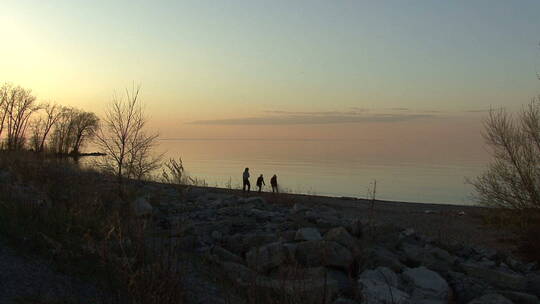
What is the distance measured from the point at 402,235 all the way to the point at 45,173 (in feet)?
30.9

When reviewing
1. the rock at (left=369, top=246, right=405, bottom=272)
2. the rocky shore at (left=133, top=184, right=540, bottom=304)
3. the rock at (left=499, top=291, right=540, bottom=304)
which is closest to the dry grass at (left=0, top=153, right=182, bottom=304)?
the rocky shore at (left=133, top=184, right=540, bottom=304)

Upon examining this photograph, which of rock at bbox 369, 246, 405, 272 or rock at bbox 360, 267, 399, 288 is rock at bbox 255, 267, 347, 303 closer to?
rock at bbox 360, 267, 399, 288

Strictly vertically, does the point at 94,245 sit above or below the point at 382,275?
above

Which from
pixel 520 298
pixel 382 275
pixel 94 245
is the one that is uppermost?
pixel 94 245

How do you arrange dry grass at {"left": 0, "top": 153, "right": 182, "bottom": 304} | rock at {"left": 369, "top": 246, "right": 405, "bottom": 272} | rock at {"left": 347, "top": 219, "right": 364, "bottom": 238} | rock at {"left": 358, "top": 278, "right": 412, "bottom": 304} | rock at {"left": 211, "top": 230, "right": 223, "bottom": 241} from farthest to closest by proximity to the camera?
rock at {"left": 347, "top": 219, "right": 364, "bottom": 238}
rock at {"left": 211, "top": 230, "right": 223, "bottom": 241}
rock at {"left": 369, "top": 246, "right": 405, "bottom": 272}
rock at {"left": 358, "top": 278, "right": 412, "bottom": 304}
dry grass at {"left": 0, "top": 153, "right": 182, "bottom": 304}

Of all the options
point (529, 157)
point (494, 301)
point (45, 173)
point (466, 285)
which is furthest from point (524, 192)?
point (45, 173)

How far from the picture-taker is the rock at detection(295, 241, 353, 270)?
7.52m

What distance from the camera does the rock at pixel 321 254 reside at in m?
7.52

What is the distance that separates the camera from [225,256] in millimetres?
8070

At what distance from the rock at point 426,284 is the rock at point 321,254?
3.29 feet

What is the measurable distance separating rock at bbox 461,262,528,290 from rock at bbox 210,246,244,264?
462 cm

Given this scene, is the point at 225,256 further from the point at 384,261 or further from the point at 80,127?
the point at 80,127

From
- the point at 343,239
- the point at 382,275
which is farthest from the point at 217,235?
the point at 382,275

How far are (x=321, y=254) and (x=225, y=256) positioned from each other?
1.73 metres
